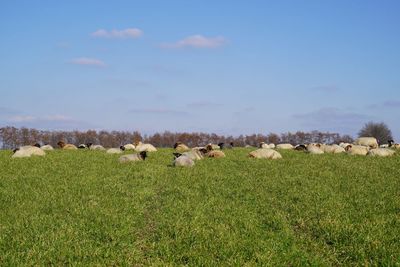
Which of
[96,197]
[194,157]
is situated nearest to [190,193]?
[96,197]

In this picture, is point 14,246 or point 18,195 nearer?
point 14,246

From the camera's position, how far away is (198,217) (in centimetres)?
1207

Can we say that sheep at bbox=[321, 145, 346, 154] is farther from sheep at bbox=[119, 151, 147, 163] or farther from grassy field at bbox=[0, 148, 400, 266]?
sheep at bbox=[119, 151, 147, 163]

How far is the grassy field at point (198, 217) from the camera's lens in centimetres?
926

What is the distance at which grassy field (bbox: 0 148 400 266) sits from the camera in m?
9.26

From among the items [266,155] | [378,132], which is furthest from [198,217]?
[378,132]

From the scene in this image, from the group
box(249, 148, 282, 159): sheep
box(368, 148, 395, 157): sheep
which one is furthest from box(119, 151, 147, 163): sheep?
box(368, 148, 395, 157): sheep

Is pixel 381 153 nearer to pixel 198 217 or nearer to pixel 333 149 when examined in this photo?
pixel 333 149

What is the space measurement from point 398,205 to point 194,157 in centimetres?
1503

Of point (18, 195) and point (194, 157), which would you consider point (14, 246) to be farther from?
point (194, 157)

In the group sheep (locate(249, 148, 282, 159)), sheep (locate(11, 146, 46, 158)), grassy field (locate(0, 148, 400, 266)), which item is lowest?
grassy field (locate(0, 148, 400, 266))

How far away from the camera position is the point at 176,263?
8.90 metres

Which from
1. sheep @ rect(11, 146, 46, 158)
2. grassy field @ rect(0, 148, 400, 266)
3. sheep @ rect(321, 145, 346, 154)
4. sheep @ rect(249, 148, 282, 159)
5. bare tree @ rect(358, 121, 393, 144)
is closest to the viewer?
grassy field @ rect(0, 148, 400, 266)

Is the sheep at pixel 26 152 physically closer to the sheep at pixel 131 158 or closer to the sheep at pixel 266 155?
the sheep at pixel 131 158
